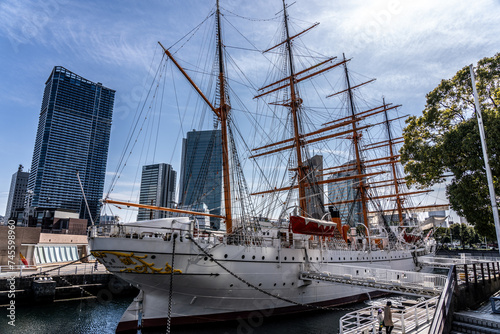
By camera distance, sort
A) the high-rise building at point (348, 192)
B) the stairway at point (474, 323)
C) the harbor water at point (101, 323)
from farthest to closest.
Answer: the high-rise building at point (348, 192) < the harbor water at point (101, 323) < the stairway at point (474, 323)

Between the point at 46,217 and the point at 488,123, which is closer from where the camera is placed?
the point at 488,123

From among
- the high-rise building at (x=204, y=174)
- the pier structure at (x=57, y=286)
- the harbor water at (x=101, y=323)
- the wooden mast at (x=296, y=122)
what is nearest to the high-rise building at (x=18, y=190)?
the high-rise building at (x=204, y=174)

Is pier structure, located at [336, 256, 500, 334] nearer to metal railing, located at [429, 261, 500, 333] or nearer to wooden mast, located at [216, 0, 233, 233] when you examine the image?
metal railing, located at [429, 261, 500, 333]

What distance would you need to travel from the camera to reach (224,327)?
14117 millimetres

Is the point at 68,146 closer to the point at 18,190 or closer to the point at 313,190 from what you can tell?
the point at 18,190

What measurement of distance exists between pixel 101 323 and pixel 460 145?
2038 centimetres

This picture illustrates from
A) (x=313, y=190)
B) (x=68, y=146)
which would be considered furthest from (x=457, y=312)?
(x=68, y=146)

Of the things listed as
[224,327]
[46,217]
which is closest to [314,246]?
[224,327]

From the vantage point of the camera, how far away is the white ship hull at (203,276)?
41.2 ft

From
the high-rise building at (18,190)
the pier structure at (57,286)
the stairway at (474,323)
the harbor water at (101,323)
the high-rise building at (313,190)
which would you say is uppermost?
the high-rise building at (18,190)

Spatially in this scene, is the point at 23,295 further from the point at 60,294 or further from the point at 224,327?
the point at 224,327

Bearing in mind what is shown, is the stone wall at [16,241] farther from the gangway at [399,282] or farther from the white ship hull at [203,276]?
the gangway at [399,282]

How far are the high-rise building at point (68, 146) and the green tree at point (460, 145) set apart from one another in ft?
373

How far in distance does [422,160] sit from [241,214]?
10076 mm
